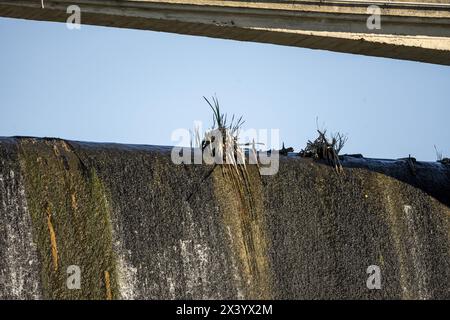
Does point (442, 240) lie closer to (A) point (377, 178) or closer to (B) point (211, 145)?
(A) point (377, 178)

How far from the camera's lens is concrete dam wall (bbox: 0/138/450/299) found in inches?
334

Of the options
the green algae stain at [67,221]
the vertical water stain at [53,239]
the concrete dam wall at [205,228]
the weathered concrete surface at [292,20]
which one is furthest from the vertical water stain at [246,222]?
the weathered concrete surface at [292,20]

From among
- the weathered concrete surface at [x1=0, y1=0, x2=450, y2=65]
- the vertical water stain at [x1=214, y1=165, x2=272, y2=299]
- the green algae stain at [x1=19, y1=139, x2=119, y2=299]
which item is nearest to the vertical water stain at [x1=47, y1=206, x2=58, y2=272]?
the green algae stain at [x1=19, y1=139, x2=119, y2=299]

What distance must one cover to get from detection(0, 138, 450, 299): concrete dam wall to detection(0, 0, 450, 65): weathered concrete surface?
50.9 inches

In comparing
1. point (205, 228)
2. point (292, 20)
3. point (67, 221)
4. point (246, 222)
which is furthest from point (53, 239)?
point (292, 20)

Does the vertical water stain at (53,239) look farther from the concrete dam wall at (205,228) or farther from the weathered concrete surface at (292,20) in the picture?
the weathered concrete surface at (292,20)

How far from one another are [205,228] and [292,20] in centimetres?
252

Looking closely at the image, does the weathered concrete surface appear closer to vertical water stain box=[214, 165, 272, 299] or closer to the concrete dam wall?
the concrete dam wall

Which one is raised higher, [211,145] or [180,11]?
[180,11]

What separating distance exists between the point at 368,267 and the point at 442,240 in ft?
2.94

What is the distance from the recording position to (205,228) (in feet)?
30.1

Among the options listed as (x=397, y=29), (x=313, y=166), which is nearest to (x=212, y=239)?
(x=313, y=166)

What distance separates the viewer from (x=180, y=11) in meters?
10.4

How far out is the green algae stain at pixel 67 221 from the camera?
27.6ft
